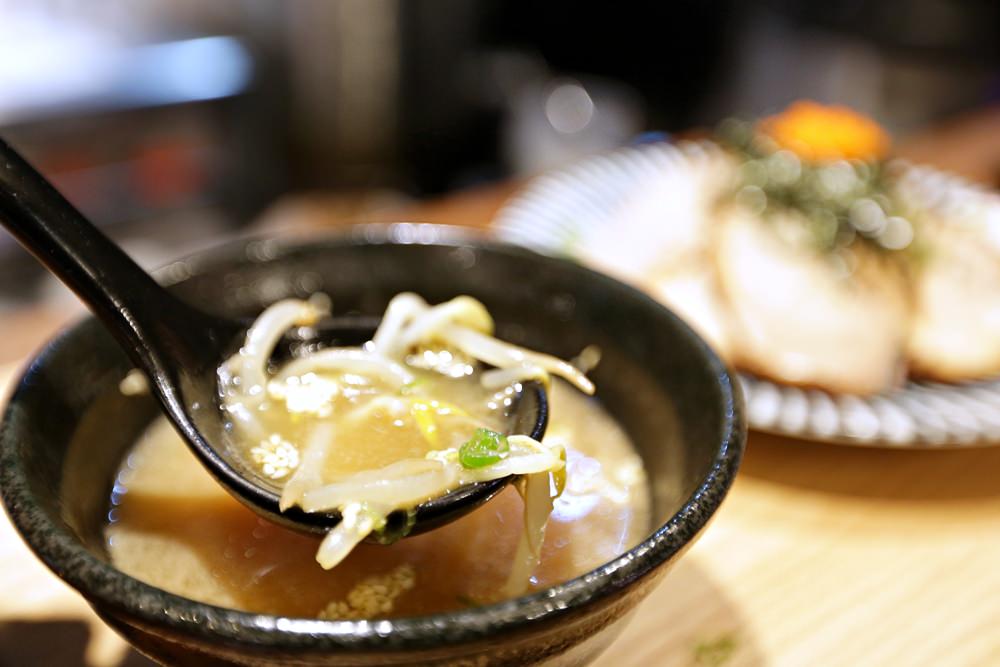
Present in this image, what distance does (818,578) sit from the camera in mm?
1070

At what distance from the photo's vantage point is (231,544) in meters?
0.91

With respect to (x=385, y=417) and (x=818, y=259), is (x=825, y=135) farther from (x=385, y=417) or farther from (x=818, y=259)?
(x=385, y=417)

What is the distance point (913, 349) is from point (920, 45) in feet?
10.8

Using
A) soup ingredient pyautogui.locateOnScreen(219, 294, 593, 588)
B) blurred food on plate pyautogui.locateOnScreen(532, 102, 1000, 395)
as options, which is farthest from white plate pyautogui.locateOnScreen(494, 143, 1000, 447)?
soup ingredient pyautogui.locateOnScreen(219, 294, 593, 588)

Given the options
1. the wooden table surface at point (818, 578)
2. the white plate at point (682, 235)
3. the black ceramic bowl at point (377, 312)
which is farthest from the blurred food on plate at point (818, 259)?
the black ceramic bowl at point (377, 312)

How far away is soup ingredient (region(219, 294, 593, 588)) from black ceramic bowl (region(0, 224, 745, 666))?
103 millimetres

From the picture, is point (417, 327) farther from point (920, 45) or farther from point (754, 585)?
point (920, 45)

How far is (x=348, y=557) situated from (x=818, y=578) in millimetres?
569

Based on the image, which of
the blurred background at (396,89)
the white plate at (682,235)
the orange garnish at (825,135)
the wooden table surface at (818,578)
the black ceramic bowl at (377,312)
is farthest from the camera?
the blurred background at (396,89)

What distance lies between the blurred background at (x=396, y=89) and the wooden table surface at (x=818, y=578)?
4.64 ft

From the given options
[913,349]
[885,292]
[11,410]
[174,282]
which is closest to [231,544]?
[11,410]

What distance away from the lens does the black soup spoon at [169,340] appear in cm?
80

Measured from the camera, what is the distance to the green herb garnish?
2.63 ft

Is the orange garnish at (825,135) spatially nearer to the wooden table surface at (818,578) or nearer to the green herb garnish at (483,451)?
the wooden table surface at (818,578)
